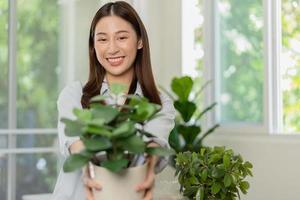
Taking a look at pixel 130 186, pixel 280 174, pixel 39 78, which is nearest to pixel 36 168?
pixel 39 78

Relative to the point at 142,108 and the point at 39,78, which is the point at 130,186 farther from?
the point at 39,78

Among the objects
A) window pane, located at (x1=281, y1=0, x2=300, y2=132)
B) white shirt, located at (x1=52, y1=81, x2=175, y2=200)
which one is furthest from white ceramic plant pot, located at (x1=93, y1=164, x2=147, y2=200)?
window pane, located at (x1=281, y1=0, x2=300, y2=132)

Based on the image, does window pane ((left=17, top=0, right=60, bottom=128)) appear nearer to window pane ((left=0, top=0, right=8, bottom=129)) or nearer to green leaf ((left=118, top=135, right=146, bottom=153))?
window pane ((left=0, top=0, right=8, bottom=129))

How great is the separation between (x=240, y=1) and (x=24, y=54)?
5.34 ft

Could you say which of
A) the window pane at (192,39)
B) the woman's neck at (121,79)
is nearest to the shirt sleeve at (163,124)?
the woman's neck at (121,79)

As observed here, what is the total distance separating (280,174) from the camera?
3.21 m

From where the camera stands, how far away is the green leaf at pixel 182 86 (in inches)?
131

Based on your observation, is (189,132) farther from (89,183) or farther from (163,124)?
(89,183)

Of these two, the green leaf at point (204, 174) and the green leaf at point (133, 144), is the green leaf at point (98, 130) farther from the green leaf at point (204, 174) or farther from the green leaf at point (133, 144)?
the green leaf at point (204, 174)

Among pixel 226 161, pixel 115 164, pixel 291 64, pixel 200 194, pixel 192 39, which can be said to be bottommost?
pixel 200 194

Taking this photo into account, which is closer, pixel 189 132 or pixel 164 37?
pixel 189 132

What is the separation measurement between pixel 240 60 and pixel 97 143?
2998 mm

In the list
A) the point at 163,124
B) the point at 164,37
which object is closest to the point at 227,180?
the point at 163,124

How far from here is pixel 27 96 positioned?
11.2ft
